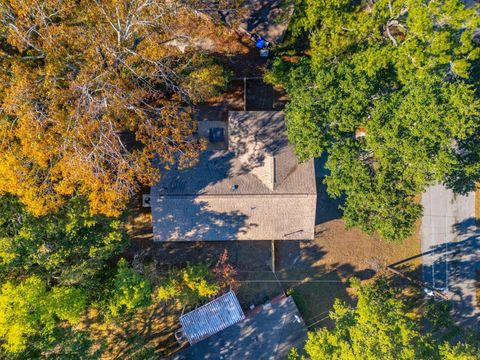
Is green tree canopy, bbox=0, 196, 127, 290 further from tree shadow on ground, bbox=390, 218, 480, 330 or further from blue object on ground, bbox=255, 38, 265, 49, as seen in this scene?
tree shadow on ground, bbox=390, 218, 480, 330

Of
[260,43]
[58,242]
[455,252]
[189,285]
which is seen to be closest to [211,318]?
[189,285]

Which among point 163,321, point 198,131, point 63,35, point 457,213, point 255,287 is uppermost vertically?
point 63,35

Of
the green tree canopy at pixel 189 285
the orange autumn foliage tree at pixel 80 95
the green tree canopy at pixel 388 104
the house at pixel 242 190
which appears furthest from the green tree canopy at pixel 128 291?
the green tree canopy at pixel 388 104

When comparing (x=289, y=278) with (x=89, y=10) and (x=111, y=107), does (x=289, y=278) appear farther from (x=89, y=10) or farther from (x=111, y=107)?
(x=89, y=10)

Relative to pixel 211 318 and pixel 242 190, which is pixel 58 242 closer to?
pixel 211 318

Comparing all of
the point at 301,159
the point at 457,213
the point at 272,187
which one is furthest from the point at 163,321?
the point at 457,213

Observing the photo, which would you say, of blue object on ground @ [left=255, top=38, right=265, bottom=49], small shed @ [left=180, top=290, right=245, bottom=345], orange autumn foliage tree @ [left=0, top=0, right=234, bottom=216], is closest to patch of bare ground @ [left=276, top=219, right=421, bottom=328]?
small shed @ [left=180, top=290, right=245, bottom=345]
